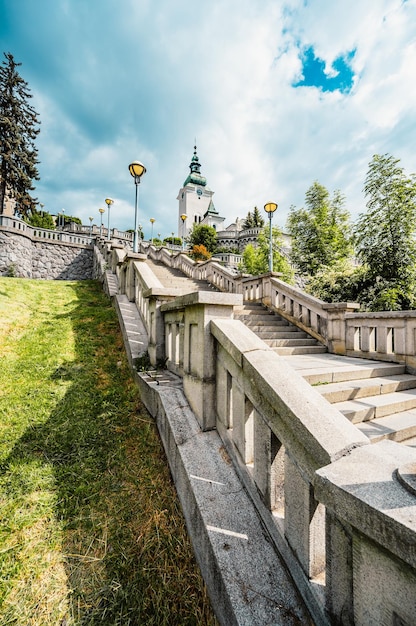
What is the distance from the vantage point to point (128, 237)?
27.0 m

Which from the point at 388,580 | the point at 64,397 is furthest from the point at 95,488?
the point at 388,580

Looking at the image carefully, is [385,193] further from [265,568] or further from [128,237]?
[128,237]

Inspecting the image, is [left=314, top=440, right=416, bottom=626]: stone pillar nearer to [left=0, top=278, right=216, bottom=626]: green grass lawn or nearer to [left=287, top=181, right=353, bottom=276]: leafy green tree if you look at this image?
[left=0, top=278, right=216, bottom=626]: green grass lawn

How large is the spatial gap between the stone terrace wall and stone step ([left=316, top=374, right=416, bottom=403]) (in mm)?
17218

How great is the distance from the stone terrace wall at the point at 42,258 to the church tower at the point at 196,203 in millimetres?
45889

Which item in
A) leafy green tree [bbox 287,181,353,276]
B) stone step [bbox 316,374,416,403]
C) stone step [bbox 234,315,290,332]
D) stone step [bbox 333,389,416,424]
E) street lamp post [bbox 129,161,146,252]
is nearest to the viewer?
stone step [bbox 333,389,416,424]

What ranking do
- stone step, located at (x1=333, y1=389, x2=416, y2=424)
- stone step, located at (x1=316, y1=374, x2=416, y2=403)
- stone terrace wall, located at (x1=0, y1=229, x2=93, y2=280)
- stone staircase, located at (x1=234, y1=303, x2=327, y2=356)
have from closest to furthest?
stone step, located at (x1=333, y1=389, x2=416, y2=424)
stone step, located at (x1=316, y1=374, x2=416, y2=403)
stone staircase, located at (x1=234, y1=303, x2=327, y2=356)
stone terrace wall, located at (x1=0, y1=229, x2=93, y2=280)

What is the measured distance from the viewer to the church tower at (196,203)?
6284cm

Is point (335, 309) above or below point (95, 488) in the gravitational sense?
above

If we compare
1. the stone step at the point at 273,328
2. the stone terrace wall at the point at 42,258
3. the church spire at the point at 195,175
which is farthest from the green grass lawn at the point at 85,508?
the church spire at the point at 195,175

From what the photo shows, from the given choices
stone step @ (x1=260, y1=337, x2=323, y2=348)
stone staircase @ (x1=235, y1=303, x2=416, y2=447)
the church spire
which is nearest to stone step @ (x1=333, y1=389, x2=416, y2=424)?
stone staircase @ (x1=235, y1=303, x2=416, y2=447)

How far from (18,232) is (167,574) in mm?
18927

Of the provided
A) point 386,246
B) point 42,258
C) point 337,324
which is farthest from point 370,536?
point 42,258

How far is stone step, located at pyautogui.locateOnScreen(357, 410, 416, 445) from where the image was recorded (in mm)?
2572
